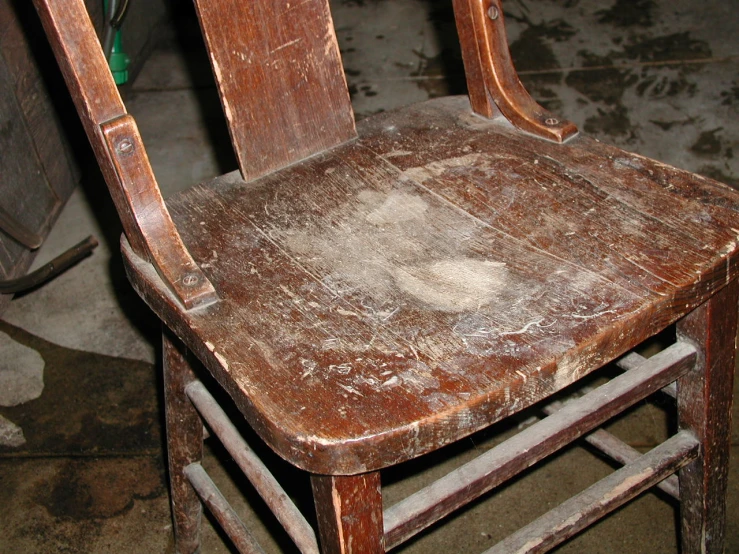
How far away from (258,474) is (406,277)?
1.10 feet

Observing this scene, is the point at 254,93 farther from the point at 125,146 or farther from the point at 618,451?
the point at 618,451

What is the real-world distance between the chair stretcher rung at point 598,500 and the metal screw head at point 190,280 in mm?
480

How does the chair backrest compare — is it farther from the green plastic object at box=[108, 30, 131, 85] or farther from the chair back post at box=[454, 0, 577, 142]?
the green plastic object at box=[108, 30, 131, 85]

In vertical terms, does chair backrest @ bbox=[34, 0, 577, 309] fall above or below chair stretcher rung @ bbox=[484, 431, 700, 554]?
above

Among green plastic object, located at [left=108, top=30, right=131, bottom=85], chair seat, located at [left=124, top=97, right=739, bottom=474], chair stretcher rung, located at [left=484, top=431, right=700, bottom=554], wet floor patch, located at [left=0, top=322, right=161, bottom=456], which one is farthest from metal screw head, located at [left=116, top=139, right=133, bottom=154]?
green plastic object, located at [left=108, top=30, right=131, bottom=85]

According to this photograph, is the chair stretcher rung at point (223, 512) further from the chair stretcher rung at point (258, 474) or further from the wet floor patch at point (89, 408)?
the wet floor patch at point (89, 408)

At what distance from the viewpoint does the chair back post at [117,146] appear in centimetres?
91

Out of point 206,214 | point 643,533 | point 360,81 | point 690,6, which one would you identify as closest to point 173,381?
point 206,214

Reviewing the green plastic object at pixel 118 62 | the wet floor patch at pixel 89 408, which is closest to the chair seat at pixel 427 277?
the wet floor patch at pixel 89 408

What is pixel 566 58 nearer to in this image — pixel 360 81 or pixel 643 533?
pixel 360 81

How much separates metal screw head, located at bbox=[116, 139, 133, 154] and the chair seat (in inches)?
5.6

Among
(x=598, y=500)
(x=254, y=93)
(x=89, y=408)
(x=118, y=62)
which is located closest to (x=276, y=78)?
(x=254, y=93)

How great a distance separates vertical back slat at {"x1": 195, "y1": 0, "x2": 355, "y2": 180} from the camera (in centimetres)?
108

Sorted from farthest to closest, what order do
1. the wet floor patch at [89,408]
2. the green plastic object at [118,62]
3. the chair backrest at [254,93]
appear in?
1. the green plastic object at [118,62]
2. the wet floor patch at [89,408]
3. the chair backrest at [254,93]
